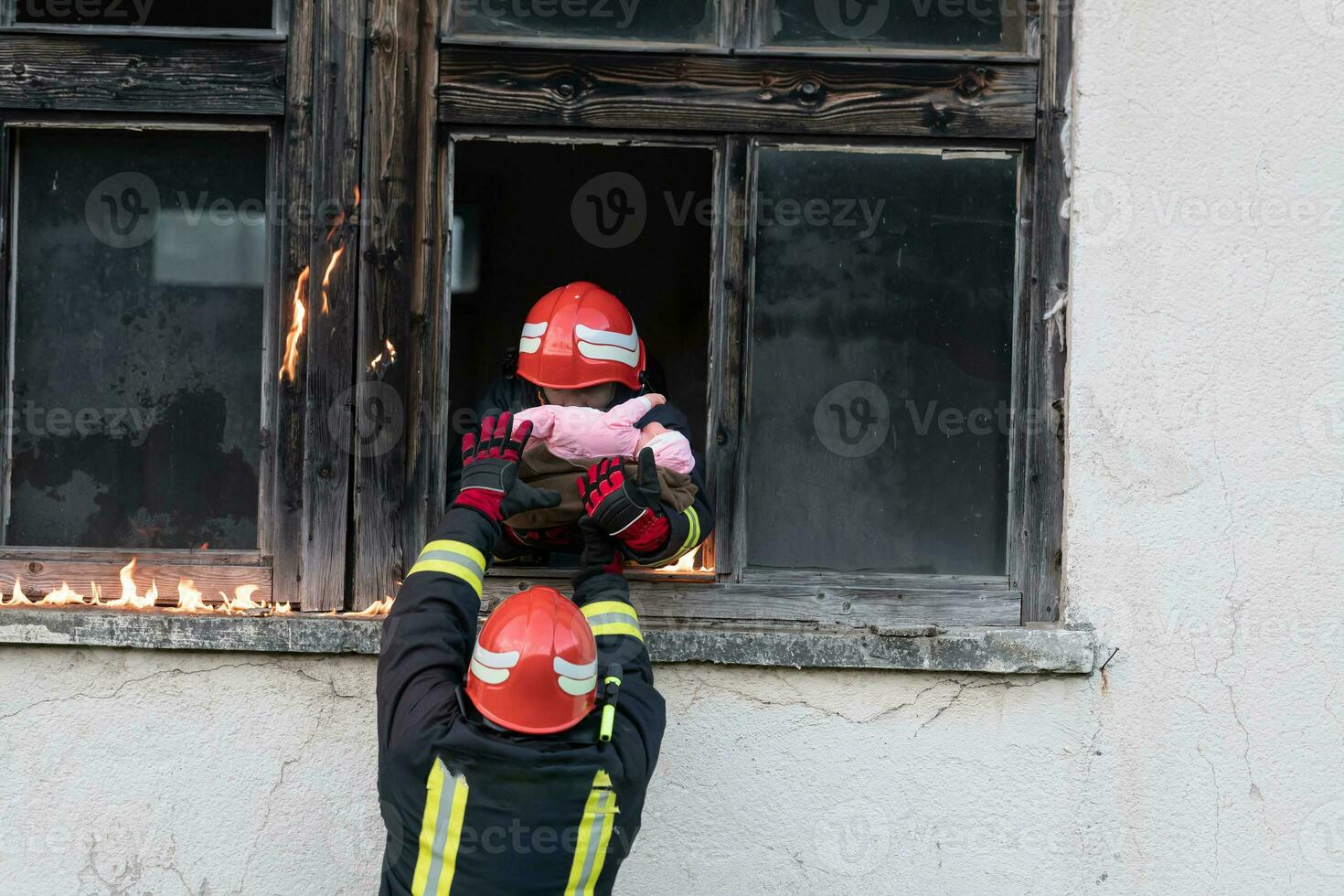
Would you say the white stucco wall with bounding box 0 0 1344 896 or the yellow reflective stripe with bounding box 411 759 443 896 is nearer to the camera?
the yellow reflective stripe with bounding box 411 759 443 896

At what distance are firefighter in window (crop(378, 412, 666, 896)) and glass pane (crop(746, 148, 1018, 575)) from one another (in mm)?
998

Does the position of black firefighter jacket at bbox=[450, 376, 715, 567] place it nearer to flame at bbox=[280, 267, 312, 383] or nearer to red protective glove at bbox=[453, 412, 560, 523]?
red protective glove at bbox=[453, 412, 560, 523]

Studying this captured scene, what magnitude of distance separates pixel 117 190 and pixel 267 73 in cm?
59

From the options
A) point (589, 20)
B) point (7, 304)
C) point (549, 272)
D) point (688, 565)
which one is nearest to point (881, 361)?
point (688, 565)

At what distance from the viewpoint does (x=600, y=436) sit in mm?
3295

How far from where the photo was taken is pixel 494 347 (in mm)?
5941

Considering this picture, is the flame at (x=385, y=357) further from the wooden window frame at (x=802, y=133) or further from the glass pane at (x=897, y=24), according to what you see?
the glass pane at (x=897, y=24)

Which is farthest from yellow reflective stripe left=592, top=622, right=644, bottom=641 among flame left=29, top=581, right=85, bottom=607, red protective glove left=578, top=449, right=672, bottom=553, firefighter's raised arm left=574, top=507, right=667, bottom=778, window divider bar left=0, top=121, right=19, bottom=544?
window divider bar left=0, top=121, right=19, bottom=544

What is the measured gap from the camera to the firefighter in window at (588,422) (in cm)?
316

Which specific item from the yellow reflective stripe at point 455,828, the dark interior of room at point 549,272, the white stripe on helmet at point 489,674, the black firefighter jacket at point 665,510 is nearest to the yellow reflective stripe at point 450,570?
the white stripe on helmet at point 489,674

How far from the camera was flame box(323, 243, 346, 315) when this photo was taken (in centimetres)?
345

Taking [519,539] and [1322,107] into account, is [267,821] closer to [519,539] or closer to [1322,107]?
[519,539]

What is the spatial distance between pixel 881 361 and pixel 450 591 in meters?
1.49

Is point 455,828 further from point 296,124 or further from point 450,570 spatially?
point 296,124
